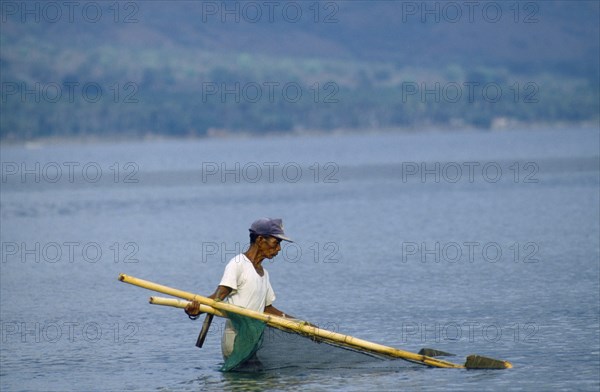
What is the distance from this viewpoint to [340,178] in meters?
88.7

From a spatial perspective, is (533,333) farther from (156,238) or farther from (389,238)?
(156,238)

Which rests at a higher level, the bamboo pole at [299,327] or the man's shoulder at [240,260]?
the man's shoulder at [240,260]

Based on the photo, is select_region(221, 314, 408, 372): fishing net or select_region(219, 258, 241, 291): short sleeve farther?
select_region(221, 314, 408, 372): fishing net

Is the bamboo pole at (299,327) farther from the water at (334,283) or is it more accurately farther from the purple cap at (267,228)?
the purple cap at (267,228)

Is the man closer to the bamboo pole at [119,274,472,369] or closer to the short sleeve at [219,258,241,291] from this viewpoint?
the short sleeve at [219,258,241,291]

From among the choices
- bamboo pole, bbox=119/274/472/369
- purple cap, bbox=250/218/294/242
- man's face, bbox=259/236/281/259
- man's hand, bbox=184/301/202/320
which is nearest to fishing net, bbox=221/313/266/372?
bamboo pole, bbox=119/274/472/369

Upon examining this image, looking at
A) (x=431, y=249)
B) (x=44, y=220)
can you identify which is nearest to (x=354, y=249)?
(x=431, y=249)

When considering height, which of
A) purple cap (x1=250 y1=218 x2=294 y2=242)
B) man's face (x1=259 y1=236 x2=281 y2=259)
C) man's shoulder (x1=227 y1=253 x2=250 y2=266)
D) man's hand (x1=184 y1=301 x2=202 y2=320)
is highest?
purple cap (x1=250 y1=218 x2=294 y2=242)

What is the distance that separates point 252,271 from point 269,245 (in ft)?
1.19

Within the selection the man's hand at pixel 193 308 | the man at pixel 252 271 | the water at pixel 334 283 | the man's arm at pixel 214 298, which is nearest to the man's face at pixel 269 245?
the man at pixel 252 271

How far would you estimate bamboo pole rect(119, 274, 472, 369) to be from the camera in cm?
1573

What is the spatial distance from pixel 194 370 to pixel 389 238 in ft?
71.7

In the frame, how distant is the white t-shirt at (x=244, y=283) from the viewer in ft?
52.8

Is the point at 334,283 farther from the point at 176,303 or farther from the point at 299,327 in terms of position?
the point at 176,303
